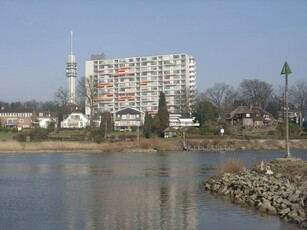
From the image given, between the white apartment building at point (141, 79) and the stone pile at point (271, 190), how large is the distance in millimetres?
135990

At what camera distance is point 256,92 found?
12825 centimetres

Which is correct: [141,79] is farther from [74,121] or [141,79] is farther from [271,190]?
[271,190]

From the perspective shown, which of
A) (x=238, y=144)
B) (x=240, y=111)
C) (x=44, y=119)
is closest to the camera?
(x=238, y=144)

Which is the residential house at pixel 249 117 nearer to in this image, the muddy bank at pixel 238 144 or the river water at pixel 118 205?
the muddy bank at pixel 238 144

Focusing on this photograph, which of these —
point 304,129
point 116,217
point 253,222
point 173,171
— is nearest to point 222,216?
point 253,222

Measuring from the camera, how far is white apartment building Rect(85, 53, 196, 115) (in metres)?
169

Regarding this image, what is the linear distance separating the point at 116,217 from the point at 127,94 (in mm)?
158179

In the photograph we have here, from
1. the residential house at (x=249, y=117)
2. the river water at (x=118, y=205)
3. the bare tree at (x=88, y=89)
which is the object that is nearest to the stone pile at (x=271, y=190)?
the river water at (x=118, y=205)

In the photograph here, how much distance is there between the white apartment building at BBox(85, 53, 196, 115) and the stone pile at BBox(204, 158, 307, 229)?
135990mm

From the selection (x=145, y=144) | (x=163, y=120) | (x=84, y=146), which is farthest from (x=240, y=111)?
(x=84, y=146)

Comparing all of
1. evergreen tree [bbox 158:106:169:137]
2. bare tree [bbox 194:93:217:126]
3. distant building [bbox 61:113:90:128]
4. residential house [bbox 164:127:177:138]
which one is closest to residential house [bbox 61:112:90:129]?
distant building [bbox 61:113:90:128]

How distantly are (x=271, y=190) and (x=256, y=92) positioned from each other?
109135 millimetres

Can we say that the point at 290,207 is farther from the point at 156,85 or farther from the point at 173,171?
the point at 156,85

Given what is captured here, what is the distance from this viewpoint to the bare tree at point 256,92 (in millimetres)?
125375
